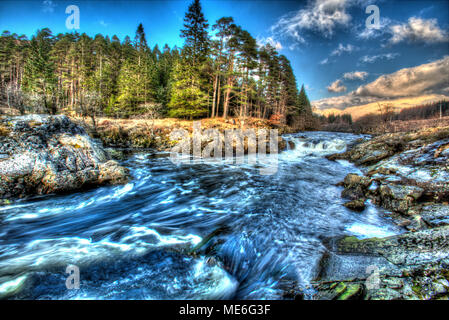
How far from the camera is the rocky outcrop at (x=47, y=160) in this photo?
18.0ft

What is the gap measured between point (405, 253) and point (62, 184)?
29.5 ft

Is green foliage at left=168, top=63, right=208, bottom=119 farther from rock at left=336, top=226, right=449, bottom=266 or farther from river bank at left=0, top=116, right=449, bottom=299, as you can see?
rock at left=336, top=226, right=449, bottom=266

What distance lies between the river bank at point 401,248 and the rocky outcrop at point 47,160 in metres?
7.81

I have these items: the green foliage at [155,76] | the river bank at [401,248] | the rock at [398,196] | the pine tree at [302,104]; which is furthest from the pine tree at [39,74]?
the pine tree at [302,104]

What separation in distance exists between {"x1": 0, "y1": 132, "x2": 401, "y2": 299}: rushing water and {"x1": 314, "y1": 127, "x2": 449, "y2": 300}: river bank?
42 centimetres

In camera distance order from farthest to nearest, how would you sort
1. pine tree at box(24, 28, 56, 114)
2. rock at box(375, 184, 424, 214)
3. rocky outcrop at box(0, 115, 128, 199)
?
pine tree at box(24, 28, 56, 114) → rocky outcrop at box(0, 115, 128, 199) → rock at box(375, 184, 424, 214)

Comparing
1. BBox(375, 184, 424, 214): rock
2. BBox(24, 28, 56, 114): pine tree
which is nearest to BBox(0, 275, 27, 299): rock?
BBox(375, 184, 424, 214): rock

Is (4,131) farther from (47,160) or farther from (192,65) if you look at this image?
(192,65)

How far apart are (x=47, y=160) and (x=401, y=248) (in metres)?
9.42

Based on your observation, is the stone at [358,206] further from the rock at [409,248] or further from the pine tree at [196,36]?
the pine tree at [196,36]

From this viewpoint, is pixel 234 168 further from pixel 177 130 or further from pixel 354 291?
pixel 177 130

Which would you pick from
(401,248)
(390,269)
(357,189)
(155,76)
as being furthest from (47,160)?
(155,76)

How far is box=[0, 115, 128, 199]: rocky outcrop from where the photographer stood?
18.0 feet

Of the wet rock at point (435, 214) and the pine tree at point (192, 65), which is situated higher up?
the pine tree at point (192, 65)
